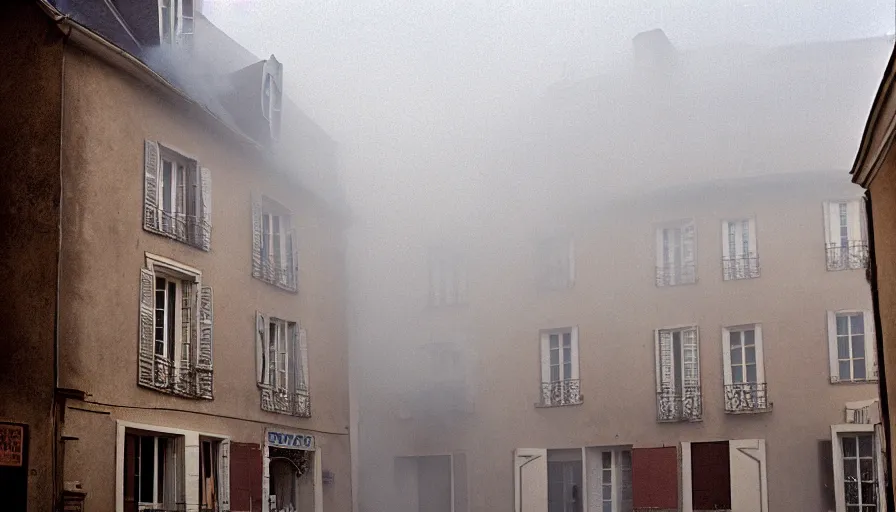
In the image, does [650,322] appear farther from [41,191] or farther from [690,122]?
[41,191]

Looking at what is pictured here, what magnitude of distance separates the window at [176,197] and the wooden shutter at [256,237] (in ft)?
4.61

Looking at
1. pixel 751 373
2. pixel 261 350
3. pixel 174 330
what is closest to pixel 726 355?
pixel 751 373

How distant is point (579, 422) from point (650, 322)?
227 centimetres

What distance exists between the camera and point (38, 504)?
43.7 ft

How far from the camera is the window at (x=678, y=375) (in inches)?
920

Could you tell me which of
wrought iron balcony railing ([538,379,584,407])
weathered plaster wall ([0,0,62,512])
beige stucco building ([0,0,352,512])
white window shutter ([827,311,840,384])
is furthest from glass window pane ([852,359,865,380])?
weathered plaster wall ([0,0,62,512])

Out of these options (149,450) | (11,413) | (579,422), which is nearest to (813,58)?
(579,422)

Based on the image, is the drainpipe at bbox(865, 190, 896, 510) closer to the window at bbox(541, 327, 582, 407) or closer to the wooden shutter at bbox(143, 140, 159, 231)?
the wooden shutter at bbox(143, 140, 159, 231)

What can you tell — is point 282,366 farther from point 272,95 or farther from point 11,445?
point 11,445

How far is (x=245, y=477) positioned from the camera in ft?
57.3

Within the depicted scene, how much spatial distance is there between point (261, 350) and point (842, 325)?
10.1 metres

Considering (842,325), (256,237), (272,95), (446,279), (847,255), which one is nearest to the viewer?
(256,237)

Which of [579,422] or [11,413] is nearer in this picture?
[11,413]

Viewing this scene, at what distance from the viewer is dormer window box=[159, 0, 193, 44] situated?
1759cm
